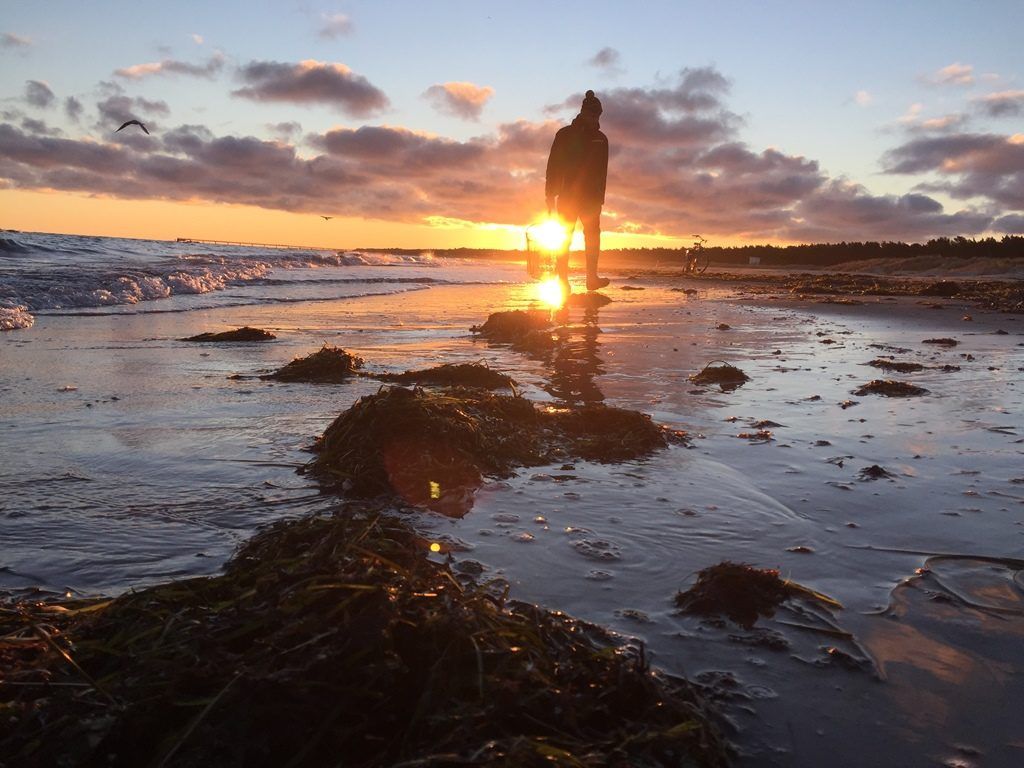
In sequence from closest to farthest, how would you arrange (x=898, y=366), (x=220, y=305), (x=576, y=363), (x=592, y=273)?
1. (x=898, y=366)
2. (x=576, y=363)
3. (x=220, y=305)
4. (x=592, y=273)

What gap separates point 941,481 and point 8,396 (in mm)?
6291

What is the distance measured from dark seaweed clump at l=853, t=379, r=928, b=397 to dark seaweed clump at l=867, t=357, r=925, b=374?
1.23 metres

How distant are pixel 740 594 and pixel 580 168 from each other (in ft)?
42.9

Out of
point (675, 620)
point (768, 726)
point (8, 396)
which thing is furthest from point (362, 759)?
point (8, 396)

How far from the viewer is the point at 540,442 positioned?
14.4ft

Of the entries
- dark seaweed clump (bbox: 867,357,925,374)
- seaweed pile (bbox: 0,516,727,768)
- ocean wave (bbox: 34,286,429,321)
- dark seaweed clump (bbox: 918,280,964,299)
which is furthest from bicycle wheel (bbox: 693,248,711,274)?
seaweed pile (bbox: 0,516,727,768)

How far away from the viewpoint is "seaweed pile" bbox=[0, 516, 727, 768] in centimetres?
150

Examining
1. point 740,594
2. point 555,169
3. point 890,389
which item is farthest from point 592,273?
point 740,594

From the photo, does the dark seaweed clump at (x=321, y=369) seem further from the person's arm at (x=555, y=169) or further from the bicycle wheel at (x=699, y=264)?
the bicycle wheel at (x=699, y=264)

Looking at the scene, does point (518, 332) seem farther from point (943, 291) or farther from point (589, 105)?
point (943, 291)

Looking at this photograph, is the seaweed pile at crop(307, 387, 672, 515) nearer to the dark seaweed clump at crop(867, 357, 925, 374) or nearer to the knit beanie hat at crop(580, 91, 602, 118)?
the dark seaweed clump at crop(867, 357, 925, 374)

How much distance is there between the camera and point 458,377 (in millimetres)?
6320

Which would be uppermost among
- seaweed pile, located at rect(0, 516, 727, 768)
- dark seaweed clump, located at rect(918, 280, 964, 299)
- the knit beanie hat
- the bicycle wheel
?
the knit beanie hat

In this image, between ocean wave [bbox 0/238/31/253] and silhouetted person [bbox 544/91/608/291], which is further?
ocean wave [bbox 0/238/31/253]
